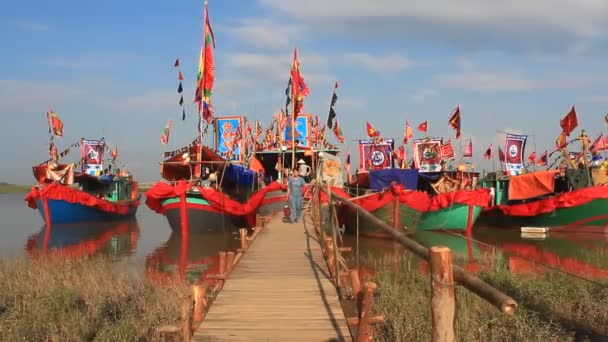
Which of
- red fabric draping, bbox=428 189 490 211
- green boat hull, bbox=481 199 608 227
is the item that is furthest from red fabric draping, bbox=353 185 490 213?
green boat hull, bbox=481 199 608 227

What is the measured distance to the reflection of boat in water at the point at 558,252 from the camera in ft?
39.6

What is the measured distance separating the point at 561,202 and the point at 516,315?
17.4 meters

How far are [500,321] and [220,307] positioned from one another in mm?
4023

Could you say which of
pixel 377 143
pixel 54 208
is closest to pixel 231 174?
pixel 377 143

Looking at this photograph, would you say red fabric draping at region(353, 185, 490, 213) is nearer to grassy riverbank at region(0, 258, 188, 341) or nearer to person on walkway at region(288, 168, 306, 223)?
person on walkway at region(288, 168, 306, 223)

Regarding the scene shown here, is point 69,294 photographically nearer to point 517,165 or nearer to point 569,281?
point 569,281

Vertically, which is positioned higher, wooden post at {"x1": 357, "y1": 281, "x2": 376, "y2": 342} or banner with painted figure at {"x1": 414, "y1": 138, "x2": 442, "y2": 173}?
banner with painted figure at {"x1": 414, "y1": 138, "x2": 442, "y2": 173}

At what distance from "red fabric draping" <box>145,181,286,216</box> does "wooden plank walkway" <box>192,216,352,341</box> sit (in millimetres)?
11166

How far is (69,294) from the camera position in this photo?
8344mm

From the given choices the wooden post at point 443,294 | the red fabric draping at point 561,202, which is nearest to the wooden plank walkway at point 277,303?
the wooden post at point 443,294

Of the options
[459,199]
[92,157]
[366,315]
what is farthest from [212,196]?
[366,315]

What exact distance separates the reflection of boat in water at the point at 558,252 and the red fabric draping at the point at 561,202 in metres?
1.11

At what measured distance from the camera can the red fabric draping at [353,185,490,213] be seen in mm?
19562

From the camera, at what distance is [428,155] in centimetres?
2580
